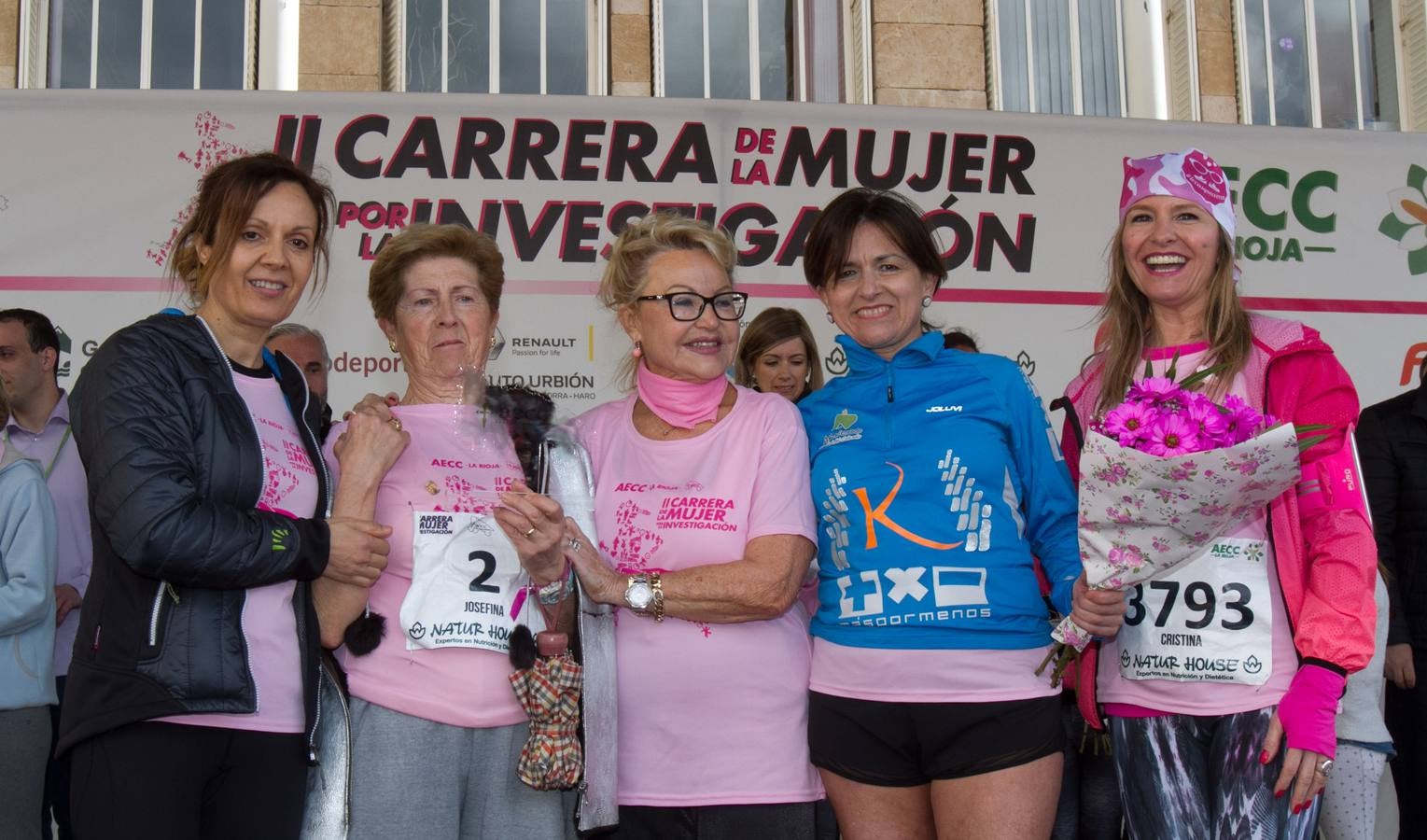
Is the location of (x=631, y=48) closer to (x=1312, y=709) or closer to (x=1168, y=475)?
(x=1168, y=475)

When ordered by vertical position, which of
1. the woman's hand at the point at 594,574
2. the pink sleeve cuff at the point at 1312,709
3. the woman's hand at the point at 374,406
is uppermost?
the woman's hand at the point at 374,406

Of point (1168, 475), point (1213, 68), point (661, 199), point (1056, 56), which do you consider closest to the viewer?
point (1168, 475)

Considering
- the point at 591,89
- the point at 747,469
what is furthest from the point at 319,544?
the point at 591,89

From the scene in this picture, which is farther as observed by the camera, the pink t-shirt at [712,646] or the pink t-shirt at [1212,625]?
the pink t-shirt at [712,646]

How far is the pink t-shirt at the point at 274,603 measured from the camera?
2.12 m

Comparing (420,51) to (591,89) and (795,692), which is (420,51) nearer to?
(591,89)

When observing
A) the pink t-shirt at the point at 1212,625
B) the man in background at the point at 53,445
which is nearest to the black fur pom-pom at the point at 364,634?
the pink t-shirt at the point at 1212,625

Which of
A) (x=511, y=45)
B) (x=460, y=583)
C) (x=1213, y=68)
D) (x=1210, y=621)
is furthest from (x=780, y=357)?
(x=1213, y=68)

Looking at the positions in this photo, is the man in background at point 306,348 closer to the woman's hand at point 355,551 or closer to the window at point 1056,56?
the woman's hand at point 355,551

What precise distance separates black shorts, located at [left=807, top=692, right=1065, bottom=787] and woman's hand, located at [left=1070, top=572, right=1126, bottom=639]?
0.20 meters

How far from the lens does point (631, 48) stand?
7.14 m

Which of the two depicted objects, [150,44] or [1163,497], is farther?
[150,44]

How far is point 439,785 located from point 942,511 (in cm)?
103

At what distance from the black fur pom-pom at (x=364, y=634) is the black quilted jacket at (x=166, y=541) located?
12 cm
